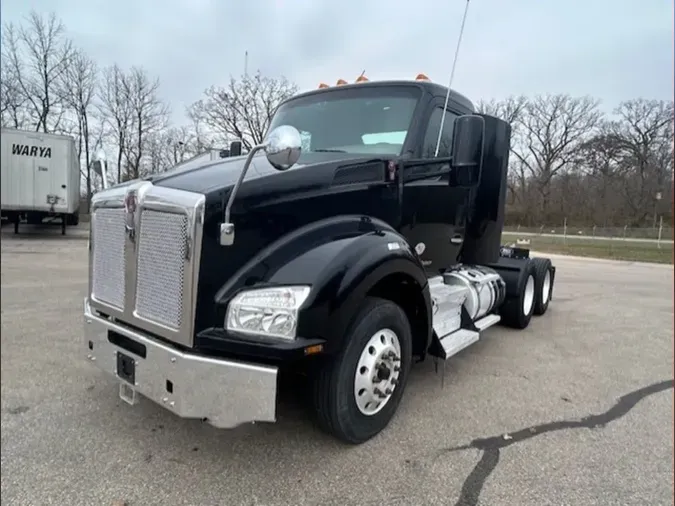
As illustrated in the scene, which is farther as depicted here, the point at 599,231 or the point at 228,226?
the point at 599,231

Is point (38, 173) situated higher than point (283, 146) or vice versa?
point (38, 173)

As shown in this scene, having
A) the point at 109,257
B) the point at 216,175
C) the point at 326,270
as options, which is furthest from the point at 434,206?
the point at 109,257

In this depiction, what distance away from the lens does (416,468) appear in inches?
103

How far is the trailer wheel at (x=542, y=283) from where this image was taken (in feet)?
21.2

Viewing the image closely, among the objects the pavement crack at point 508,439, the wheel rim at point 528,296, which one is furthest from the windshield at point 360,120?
the wheel rim at point 528,296

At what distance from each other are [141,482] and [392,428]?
1.51 m

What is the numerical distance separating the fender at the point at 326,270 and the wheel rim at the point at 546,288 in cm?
453

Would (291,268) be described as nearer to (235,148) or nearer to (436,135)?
(436,135)

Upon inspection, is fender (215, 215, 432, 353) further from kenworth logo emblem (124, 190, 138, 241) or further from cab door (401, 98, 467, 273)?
cab door (401, 98, 467, 273)

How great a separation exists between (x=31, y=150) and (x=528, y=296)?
15.8 meters

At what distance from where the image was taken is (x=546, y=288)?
22.6 ft

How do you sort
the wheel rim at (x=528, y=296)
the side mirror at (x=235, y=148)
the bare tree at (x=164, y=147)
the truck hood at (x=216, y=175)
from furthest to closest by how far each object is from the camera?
the bare tree at (x=164, y=147)
the wheel rim at (x=528, y=296)
the side mirror at (x=235, y=148)
the truck hood at (x=216, y=175)

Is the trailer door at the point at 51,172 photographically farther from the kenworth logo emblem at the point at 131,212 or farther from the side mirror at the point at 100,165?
the kenworth logo emblem at the point at 131,212

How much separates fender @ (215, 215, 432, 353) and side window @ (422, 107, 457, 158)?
1144 mm
